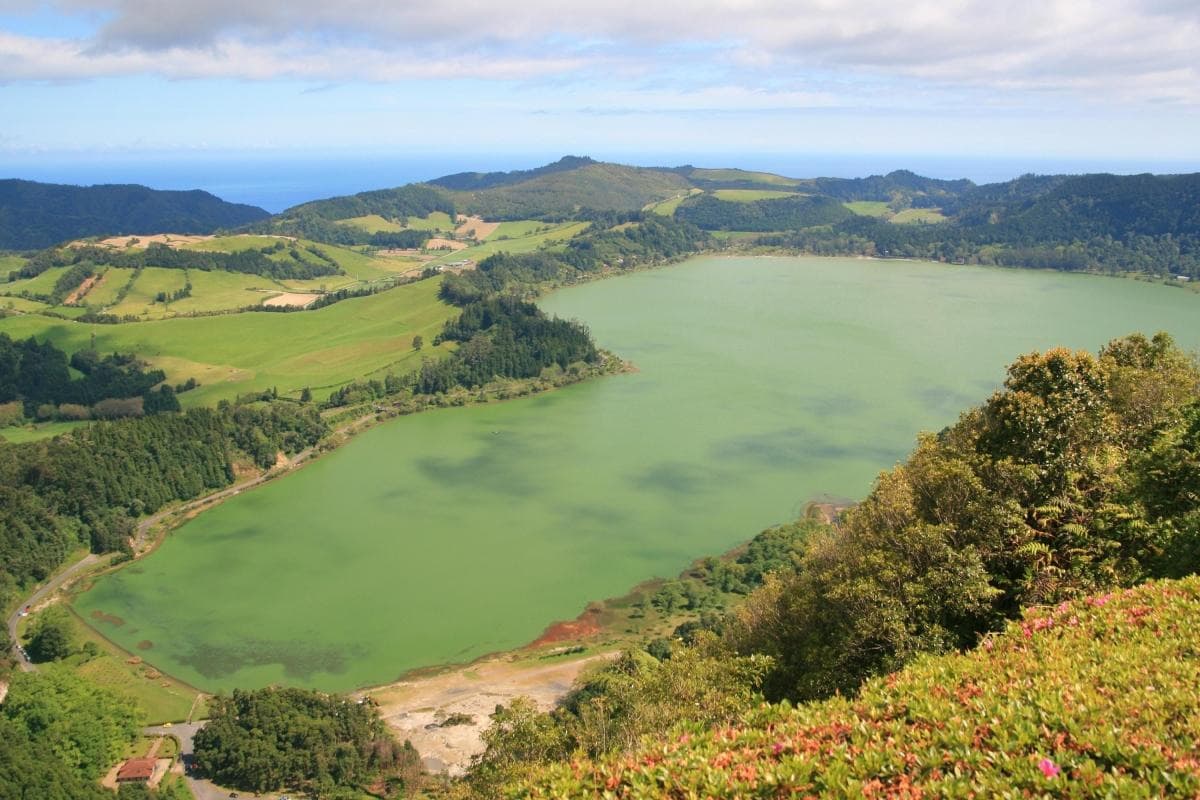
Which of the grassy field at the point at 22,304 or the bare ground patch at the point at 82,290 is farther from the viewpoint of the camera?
the bare ground patch at the point at 82,290

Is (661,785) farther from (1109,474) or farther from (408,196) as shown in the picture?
(408,196)

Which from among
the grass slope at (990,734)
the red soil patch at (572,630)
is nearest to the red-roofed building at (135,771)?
the red soil patch at (572,630)

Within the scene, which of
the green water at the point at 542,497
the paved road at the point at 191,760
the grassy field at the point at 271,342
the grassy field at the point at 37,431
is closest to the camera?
the paved road at the point at 191,760

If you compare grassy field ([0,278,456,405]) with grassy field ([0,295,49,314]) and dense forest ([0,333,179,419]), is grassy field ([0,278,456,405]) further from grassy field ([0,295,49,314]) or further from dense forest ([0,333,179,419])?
grassy field ([0,295,49,314])

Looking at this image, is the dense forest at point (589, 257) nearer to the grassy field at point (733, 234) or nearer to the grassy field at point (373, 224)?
the grassy field at point (733, 234)

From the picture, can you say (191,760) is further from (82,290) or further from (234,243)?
(234,243)

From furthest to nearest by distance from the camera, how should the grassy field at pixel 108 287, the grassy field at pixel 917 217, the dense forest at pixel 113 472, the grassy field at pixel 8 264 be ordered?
the grassy field at pixel 917 217 < the grassy field at pixel 8 264 < the grassy field at pixel 108 287 < the dense forest at pixel 113 472

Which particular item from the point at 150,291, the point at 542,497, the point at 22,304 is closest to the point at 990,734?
the point at 542,497
